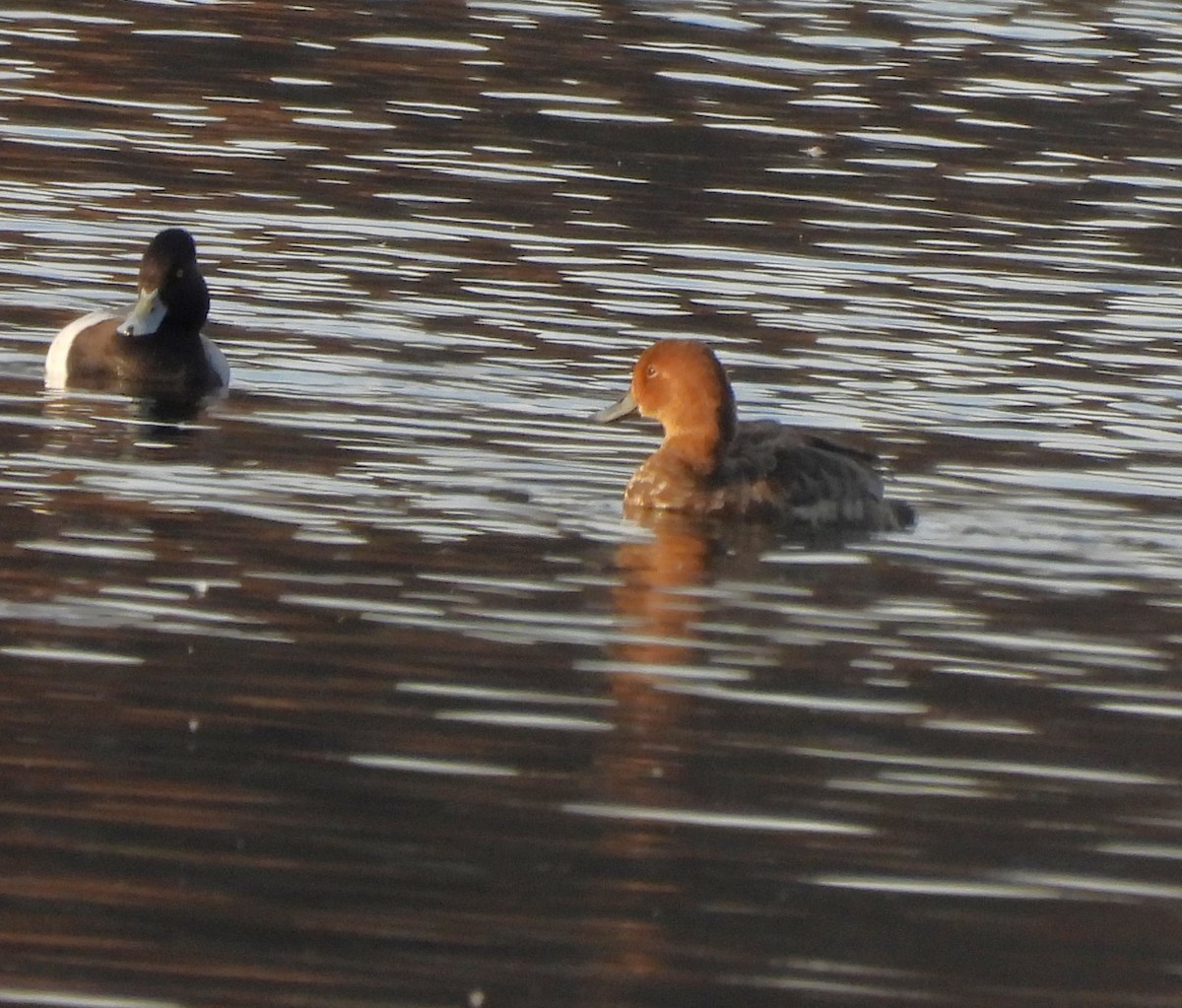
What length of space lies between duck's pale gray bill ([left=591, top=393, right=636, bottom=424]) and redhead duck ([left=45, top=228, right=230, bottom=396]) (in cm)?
216

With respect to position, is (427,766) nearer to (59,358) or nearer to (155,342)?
(59,358)

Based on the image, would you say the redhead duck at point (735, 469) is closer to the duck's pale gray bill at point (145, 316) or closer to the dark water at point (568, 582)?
the dark water at point (568, 582)

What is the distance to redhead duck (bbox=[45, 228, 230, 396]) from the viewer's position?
46.8 ft

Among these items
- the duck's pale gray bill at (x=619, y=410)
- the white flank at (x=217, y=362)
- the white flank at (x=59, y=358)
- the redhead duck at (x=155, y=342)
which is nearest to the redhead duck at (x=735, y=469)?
the duck's pale gray bill at (x=619, y=410)

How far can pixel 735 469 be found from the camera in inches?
469

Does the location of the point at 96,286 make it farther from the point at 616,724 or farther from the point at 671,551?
the point at 616,724

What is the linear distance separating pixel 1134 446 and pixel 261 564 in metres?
4.52

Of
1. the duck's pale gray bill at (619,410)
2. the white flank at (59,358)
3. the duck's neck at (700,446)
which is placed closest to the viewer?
the duck's neck at (700,446)

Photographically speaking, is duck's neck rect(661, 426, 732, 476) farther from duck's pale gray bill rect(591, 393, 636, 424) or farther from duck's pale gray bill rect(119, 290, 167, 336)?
duck's pale gray bill rect(119, 290, 167, 336)

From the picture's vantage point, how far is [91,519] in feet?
35.9

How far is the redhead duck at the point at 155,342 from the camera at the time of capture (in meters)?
14.3

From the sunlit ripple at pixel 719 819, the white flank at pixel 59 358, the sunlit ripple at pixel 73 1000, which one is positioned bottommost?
the sunlit ripple at pixel 719 819

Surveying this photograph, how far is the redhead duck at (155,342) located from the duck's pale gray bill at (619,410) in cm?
216

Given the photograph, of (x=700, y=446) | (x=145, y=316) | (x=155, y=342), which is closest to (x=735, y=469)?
(x=700, y=446)
